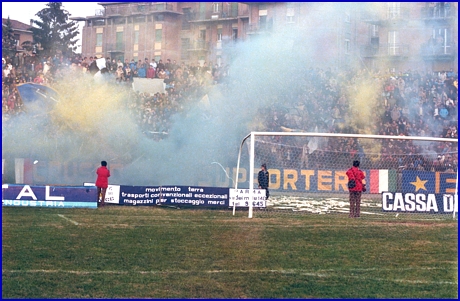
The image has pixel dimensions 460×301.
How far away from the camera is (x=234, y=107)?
2720 cm

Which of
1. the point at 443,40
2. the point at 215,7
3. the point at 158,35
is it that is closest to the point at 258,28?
the point at 215,7

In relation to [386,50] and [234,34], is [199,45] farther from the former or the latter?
[386,50]

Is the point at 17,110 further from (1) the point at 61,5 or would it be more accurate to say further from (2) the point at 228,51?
(2) the point at 228,51

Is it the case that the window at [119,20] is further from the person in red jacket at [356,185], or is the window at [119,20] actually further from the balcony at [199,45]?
the person in red jacket at [356,185]

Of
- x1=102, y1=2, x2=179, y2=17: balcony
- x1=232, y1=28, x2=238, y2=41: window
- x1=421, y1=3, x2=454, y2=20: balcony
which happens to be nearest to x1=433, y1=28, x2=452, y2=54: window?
x1=421, y1=3, x2=454, y2=20: balcony

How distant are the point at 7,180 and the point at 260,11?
39.3ft

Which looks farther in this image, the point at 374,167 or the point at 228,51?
the point at 228,51

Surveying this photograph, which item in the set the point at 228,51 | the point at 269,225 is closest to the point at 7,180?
the point at 228,51

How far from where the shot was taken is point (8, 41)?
2880cm

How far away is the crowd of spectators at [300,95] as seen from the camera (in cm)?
2609

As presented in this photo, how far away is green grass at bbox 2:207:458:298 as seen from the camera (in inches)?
291

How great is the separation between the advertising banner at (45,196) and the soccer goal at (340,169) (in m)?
4.54

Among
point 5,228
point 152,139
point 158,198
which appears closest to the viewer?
point 5,228

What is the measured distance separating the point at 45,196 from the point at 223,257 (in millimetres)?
8145
